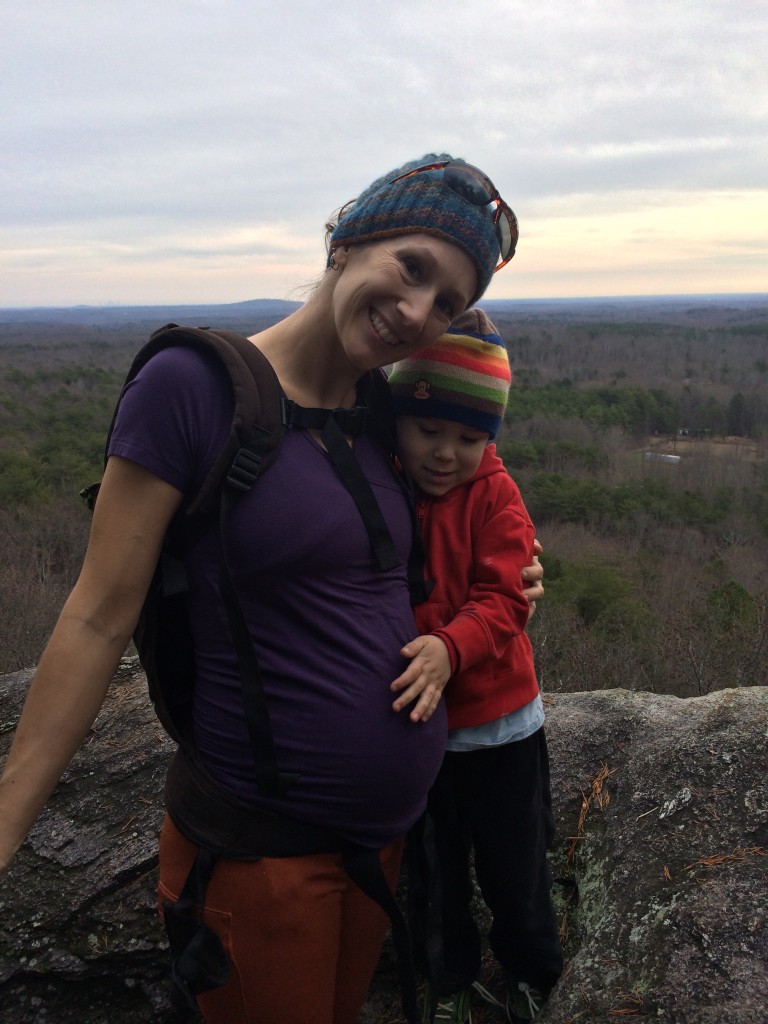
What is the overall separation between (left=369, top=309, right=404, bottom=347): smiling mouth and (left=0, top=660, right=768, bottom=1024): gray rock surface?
145cm

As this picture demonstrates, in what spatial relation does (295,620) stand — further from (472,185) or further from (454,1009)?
(454,1009)

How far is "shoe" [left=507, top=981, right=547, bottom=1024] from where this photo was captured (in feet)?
7.18

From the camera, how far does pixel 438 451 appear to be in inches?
76.7

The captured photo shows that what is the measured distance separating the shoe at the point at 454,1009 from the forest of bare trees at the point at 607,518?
1152 centimetres

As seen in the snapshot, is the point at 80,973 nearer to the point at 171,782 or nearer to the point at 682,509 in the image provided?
the point at 171,782

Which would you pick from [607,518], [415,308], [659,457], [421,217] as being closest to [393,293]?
[415,308]

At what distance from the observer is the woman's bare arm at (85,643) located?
147cm

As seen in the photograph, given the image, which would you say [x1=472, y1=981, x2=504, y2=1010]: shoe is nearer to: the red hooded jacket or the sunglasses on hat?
the red hooded jacket

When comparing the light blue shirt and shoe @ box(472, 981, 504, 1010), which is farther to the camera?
shoe @ box(472, 981, 504, 1010)

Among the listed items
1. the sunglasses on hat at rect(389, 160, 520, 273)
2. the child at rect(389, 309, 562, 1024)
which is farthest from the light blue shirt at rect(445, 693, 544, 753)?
the sunglasses on hat at rect(389, 160, 520, 273)

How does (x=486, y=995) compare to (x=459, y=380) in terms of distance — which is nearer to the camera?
(x=459, y=380)

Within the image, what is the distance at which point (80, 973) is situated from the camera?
2.29 m

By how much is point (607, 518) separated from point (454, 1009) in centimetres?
2872

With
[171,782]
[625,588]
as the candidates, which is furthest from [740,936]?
[625,588]
